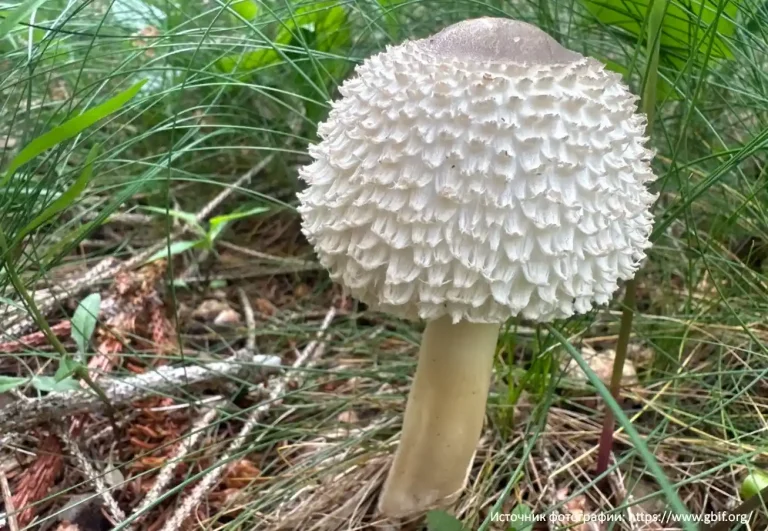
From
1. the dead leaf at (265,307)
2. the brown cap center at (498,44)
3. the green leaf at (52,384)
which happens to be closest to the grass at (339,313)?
the dead leaf at (265,307)

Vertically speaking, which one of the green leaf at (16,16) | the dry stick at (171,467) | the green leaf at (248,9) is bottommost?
the dry stick at (171,467)

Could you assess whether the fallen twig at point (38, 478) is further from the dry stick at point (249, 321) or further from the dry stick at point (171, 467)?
the dry stick at point (249, 321)

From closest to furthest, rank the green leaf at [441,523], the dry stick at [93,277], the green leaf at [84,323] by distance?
the green leaf at [441,523]
the green leaf at [84,323]
the dry stick at [93,277]

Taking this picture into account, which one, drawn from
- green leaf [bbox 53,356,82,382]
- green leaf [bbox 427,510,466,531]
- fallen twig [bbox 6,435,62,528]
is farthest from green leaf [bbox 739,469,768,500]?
fallen twig [bbox 6,435,62,528]

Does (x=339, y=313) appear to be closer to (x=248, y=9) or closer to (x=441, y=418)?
(x=441, y=418)

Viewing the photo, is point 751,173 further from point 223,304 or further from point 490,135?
point 223,304

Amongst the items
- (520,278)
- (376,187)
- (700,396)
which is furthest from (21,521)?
(700,396)

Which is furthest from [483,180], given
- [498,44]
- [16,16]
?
[16,16]
